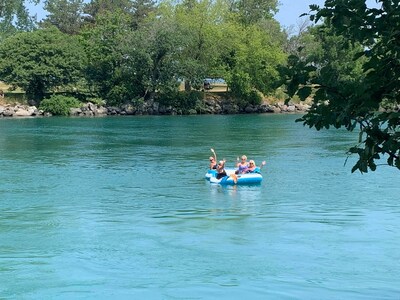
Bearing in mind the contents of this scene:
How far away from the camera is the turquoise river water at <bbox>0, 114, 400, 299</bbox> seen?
13.0 meters

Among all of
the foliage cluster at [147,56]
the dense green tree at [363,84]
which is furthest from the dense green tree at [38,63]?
the dense green tree at [363,84]

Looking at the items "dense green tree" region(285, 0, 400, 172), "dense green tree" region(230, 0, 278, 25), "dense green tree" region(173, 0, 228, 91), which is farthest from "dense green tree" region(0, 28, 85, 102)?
"dense green tree" region(285, 0, 400, 172)

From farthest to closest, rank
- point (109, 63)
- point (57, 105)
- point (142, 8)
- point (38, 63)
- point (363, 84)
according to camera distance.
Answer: point (142, 8) < point (109, 63) < point (38, 63) < point (57, 105) < point (363, 84)

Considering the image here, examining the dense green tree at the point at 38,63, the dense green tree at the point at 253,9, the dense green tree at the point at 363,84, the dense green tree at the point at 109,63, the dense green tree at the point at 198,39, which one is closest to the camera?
the dense green tree at the point at 363,84

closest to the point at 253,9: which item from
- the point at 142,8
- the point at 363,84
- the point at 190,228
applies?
the point at 142,8

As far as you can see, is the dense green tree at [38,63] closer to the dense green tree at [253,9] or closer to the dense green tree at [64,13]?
the dense green tree at [253,9]

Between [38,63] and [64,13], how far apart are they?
40.2 metres

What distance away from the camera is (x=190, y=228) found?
58.5ft

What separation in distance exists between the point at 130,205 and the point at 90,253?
19.9 feet

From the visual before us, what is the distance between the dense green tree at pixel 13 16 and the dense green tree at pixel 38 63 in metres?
19.2

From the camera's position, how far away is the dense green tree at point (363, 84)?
6.45 metres

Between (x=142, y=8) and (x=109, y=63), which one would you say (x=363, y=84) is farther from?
(x=142, y=8)

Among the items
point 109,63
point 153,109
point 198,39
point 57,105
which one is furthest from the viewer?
point 198,39

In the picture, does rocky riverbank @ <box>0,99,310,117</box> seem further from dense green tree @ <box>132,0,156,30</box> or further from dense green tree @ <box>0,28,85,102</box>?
dense green tree @ <box>132,0,156,30</box>
